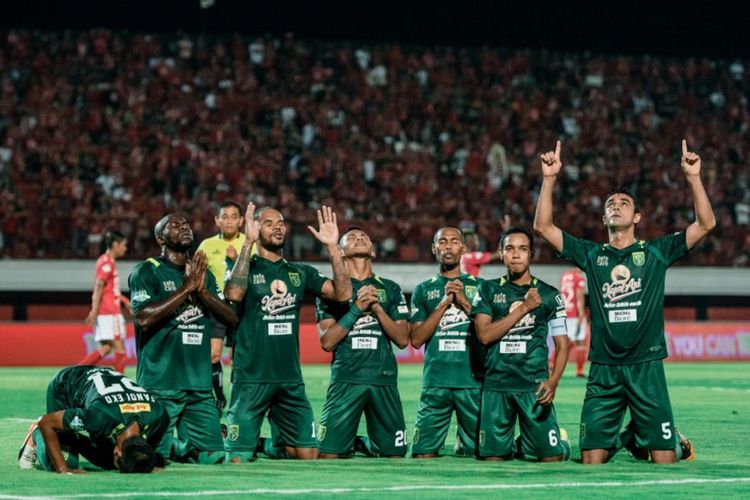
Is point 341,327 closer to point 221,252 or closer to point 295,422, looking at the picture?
point 295,422

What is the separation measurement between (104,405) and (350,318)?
2665 millimetres

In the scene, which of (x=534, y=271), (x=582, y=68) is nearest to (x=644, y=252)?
(x=534, y=271)

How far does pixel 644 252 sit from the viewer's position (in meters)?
11.7

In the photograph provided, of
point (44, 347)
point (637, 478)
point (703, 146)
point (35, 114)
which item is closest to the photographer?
point (637, 478)

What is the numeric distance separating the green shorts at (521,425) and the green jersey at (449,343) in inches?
16.7

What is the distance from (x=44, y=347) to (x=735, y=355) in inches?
636

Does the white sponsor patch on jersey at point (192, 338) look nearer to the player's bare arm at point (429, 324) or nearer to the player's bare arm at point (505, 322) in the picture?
the player's bare arm at point (429, 324)

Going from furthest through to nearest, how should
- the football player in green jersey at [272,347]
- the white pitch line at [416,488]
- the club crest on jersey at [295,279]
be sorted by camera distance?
the club crest on jersey at [295,279] → the football player in green jersey at [272,347] → the white pitch line at [416,488]

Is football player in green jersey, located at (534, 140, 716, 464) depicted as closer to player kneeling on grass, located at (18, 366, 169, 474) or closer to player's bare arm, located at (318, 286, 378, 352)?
player's bare arm, located at (318, 286, 378, 352)

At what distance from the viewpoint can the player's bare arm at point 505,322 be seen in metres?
11.5

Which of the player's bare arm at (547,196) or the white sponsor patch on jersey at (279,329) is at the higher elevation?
the player's bare arm at (547,196)

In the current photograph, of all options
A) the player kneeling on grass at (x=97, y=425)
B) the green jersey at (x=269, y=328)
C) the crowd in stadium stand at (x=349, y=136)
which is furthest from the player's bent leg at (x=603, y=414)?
the crowd in stadium stand at (x=349, y=136)

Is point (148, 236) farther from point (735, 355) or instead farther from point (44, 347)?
point (735, 355)

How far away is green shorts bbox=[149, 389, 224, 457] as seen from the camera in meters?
11.3
